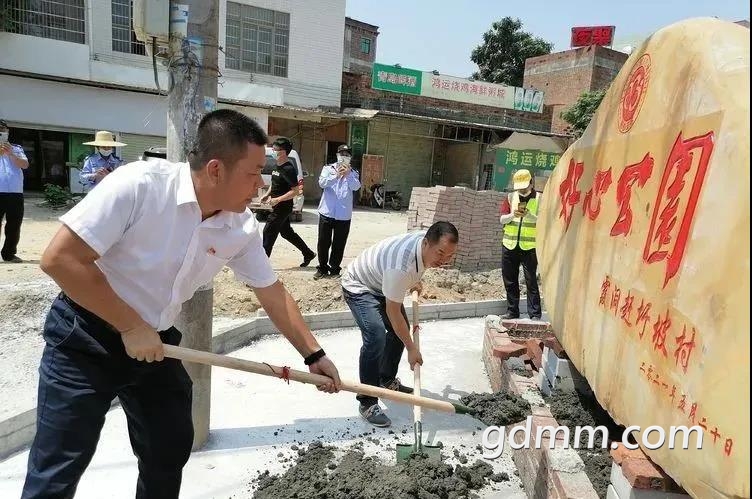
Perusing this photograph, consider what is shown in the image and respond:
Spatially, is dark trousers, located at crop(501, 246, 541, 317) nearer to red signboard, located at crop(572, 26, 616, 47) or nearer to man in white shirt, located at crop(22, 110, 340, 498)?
man in white shirt, located at crop(22, 110, 340, 498)

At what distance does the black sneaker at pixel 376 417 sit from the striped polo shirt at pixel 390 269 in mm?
776

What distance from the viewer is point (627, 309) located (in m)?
2.35

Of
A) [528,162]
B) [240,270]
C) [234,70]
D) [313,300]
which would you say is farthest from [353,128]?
[240,270]

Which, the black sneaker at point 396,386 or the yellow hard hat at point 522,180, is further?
the yellow hard hat at point 522,180

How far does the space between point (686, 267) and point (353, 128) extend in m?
17.4

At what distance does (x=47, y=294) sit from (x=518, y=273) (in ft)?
15.1

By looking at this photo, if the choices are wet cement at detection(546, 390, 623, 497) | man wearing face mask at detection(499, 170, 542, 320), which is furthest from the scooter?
wet cement at detection(546, 390, 623, 497)

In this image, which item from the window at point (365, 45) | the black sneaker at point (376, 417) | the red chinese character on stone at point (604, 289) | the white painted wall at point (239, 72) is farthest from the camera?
the window at point (365, 45)

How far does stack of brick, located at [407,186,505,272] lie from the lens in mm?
7602

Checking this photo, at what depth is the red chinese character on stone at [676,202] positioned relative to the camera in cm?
191

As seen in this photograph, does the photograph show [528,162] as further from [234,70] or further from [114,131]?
[114,131]

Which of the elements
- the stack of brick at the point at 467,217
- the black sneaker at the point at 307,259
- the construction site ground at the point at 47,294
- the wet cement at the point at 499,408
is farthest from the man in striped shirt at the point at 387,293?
the stack of brick at the point at 467,217

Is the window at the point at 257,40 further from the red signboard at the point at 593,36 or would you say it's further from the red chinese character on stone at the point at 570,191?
the red signboard at the point at 593,36

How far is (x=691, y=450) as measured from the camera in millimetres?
1708
